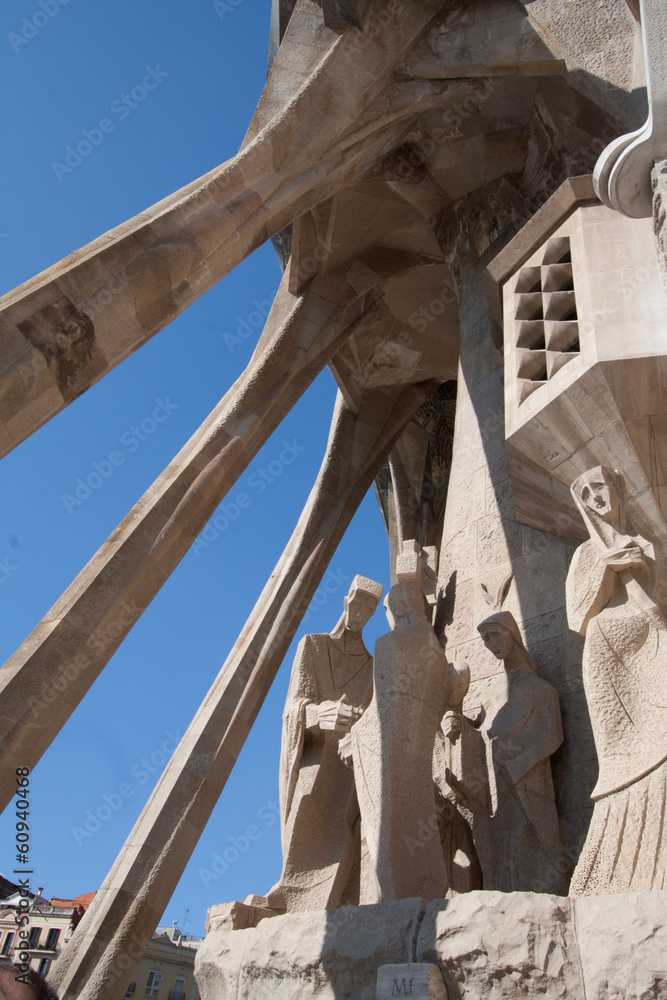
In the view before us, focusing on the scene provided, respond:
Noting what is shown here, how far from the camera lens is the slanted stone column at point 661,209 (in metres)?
3.95

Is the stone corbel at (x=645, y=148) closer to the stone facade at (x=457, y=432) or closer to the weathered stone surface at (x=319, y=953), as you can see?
the stone facade at (x=457, y=432)

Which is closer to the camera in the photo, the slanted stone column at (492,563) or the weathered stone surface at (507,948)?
the weathered stone surface at (507,948)

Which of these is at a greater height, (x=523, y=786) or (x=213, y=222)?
(x=213, y=222)

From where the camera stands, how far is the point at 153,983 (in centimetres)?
1866

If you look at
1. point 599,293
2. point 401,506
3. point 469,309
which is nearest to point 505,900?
point 599,293

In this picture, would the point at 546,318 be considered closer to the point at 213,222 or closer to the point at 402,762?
the point at 213,222

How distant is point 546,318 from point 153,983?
1859cm

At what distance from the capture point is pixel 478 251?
8141mm

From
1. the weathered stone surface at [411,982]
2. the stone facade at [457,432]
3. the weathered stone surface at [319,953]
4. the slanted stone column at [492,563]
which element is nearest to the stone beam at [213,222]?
the stone facade at [457,432]

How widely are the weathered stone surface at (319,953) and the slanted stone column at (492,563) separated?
57.1 inches

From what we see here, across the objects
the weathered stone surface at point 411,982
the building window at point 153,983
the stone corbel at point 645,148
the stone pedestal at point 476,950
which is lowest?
the weathered stone surface at point 411,982

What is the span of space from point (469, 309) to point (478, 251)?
0.86 metres

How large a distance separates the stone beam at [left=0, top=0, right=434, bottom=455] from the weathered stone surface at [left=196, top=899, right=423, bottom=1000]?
2439 mm

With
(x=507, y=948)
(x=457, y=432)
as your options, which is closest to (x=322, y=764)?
(x=507, y=948)
